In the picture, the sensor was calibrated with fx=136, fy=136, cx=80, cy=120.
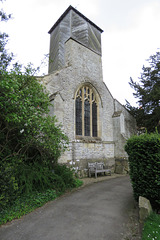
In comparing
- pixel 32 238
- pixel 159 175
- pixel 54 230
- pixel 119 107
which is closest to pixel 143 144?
pixel 159 175

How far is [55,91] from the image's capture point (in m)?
8.52

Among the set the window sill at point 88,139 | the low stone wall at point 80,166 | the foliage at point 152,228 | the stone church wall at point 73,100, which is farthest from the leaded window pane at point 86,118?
the foliage at point 152,228

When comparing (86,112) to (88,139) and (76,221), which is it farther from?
(76,221)

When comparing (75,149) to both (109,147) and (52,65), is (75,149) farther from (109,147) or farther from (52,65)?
(52,65)

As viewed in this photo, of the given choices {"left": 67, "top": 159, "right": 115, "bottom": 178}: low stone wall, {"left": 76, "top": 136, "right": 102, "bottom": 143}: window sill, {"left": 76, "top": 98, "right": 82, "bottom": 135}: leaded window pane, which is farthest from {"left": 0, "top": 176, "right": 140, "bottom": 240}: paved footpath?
{"left": 76, "top": 98, "right": 82, "bottom": 135}: leaded window pane

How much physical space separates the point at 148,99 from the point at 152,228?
35.9ft

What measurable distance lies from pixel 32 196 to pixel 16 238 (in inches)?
65.9

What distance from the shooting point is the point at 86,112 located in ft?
33.7

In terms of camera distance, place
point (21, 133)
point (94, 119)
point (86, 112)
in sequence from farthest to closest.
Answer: point (94, 119), point (86, 112), point (21, 133)

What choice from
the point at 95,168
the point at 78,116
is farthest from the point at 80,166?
the point at 78,116

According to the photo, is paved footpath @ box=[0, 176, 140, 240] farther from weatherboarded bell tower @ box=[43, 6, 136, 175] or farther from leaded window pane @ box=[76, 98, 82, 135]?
leaded window pane @ box=[76, 98, 82, 135]

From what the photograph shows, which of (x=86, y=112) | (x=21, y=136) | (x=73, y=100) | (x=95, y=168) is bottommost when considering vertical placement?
(x=95, y=168)

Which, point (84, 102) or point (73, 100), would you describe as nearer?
point (73, 100)

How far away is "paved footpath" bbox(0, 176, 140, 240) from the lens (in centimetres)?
285
